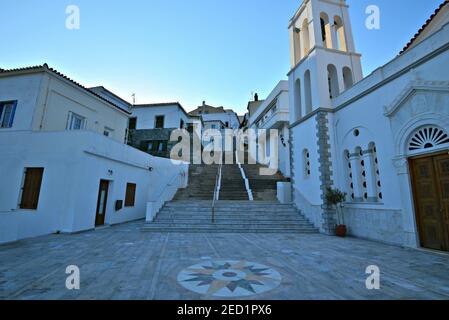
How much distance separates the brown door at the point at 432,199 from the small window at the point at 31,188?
14.5 meters

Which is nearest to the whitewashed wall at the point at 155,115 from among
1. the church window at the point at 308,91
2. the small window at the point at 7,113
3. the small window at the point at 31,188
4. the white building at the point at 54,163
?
the white building at the point at 54,163

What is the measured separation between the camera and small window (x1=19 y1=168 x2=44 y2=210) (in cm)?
945

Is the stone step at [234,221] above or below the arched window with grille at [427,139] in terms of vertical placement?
below

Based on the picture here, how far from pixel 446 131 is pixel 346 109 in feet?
13.7

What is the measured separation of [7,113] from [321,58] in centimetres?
1650

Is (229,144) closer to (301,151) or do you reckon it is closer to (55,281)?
(301,151)

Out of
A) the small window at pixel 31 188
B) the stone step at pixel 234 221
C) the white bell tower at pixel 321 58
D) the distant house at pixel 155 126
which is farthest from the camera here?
the distant house at pixel 155 126

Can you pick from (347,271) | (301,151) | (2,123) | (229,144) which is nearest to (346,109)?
(301,151)

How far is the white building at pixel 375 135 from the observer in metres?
6.59

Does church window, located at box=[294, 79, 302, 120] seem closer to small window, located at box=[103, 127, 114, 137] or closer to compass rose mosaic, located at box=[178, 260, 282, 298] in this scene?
compass rose mosaic, located at box=[178, 260, 282, 298]

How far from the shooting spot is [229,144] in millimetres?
36250

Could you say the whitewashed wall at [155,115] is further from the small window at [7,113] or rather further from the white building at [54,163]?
the small window at [7,113]

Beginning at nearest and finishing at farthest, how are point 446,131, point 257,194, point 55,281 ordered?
point 55,281
point 446,131
point 257,194

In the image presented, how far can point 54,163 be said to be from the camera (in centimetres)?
966
